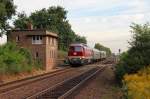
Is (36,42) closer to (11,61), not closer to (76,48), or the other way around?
(76,48)

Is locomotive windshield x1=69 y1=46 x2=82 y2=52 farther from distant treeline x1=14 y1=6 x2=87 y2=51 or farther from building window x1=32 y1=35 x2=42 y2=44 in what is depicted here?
distant treeline x1=14 y1=6 x2=87 y2=51

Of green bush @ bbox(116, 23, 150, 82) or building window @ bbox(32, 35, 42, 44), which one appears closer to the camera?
green bush @ bbox(116, 23, 150, 82)

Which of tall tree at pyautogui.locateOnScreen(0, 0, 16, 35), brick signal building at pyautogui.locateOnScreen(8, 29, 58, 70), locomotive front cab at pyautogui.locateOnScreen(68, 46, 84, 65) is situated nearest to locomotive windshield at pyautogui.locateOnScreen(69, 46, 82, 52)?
locomotive front cab at pyautogui.locateOnScreen(68, 46, 84, 65)

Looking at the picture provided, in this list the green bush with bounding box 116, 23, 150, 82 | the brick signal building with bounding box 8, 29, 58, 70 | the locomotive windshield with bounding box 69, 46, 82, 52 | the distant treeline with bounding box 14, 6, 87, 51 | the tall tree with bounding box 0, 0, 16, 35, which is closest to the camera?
the green bush with bounding box 116, 23, 150, 82

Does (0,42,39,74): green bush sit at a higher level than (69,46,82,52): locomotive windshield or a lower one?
lower

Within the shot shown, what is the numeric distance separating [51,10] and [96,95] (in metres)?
111

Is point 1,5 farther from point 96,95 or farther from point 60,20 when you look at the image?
point 60,20

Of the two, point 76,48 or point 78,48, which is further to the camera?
point 76,48

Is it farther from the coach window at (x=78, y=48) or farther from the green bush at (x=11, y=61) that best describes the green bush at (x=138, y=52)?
the coach window at (x=78, y=48)

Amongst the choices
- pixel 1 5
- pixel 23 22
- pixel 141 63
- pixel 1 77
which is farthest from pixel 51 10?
pixel 141 63

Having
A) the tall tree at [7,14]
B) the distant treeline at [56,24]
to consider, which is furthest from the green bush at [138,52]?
the distant treeline at [56,24]

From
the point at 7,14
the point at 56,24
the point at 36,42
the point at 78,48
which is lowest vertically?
the point at 78,48

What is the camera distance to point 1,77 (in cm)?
4166

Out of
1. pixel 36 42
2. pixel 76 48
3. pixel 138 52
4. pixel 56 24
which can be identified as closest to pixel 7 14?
pixel 36 42
